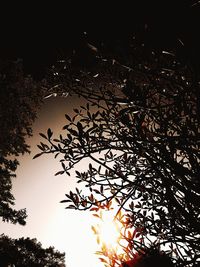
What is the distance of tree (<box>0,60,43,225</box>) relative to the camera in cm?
1290

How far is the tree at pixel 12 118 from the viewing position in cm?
1290

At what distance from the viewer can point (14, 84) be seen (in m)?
13.2

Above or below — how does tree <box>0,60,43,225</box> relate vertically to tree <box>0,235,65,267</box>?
above

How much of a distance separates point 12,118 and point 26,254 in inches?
228

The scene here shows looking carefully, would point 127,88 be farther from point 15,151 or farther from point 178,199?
point 15,151

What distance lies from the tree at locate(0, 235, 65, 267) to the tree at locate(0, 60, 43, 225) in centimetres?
172

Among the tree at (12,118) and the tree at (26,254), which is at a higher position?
the tree at (12,118)

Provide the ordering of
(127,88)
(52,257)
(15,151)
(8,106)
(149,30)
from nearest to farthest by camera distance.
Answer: (127,88)
(149,30)
(52,257)
(8,106)
(15,151)

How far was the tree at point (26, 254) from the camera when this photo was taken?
10680 millimetres

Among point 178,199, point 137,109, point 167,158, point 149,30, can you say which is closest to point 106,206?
point 178,199

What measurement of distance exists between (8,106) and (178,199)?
1118 cm

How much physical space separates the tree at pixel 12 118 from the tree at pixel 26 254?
172 cm

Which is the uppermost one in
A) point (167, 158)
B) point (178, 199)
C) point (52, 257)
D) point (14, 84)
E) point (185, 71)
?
point (14, 84)

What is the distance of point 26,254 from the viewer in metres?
11.3
